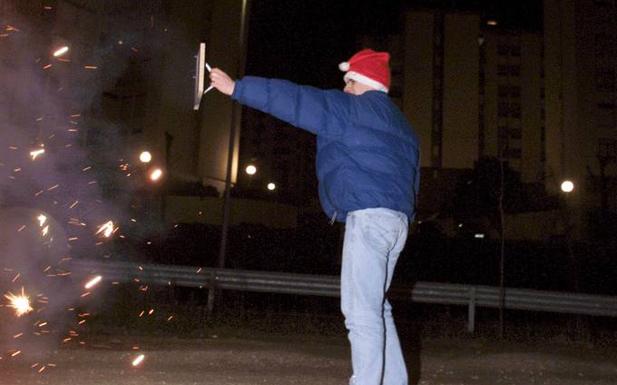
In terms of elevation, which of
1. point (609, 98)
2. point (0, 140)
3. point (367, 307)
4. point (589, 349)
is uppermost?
point (609, 98)

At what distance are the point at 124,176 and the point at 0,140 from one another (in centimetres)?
1242

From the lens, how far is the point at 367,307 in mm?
3377

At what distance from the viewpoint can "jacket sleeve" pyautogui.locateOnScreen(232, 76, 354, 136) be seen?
3365 millimetres

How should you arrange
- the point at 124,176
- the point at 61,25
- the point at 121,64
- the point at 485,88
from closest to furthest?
the point at 61,25 → the point at 124,176 → the point at 121,64 → the point at 485,88

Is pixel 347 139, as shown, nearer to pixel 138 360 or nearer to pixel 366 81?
pixel 366 81

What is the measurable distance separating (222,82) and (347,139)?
2.35ft

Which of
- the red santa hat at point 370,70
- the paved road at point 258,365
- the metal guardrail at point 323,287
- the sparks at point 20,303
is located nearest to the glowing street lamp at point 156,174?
the metal guardrail at point 323,287

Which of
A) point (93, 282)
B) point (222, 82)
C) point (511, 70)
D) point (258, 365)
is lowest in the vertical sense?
point (258, 365)

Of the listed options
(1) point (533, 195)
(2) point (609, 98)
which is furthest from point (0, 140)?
(2) point (609, 98)

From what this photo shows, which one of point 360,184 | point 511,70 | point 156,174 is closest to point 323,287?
point 360,184

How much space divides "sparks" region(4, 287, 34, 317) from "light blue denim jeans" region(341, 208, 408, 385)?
5.08 m

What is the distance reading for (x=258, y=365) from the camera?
6.08 metres

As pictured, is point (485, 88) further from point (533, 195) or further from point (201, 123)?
point (201, 123)

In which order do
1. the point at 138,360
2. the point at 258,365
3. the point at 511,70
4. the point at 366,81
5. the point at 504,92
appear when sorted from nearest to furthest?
the point at 366,81, the point at 138,360, the point at 258,365, the point at 504,92, the point at 511,70
